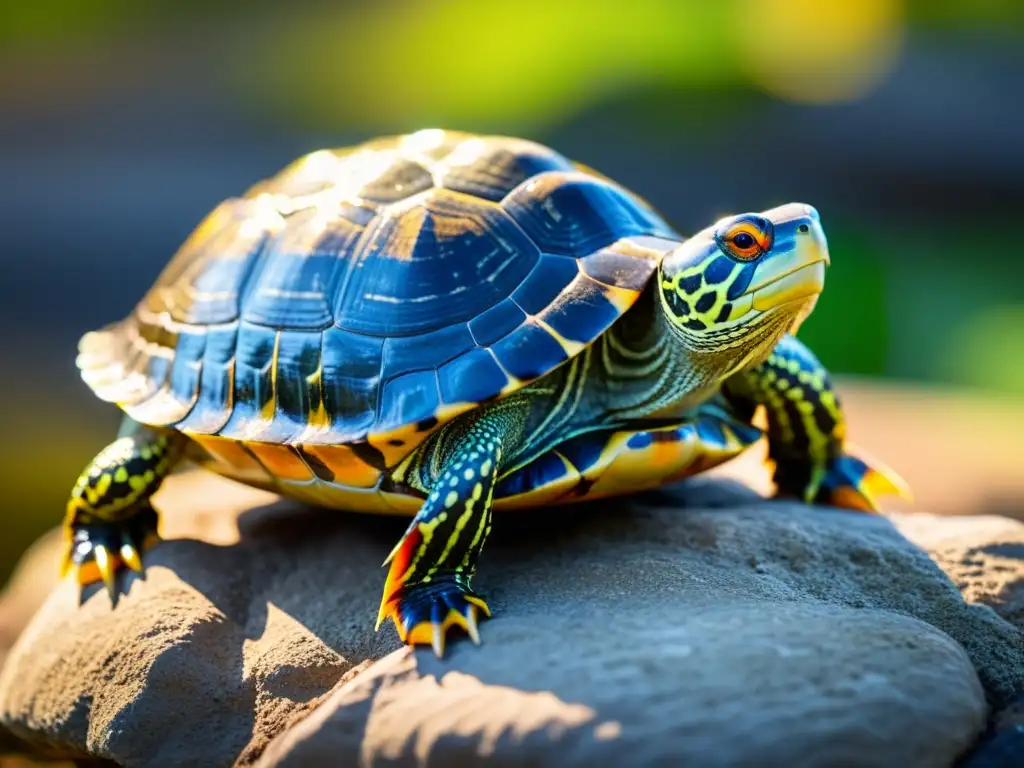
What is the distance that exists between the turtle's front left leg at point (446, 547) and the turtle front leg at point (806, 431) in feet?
4.00

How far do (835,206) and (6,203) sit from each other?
1221 cm

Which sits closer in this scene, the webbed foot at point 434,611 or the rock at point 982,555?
the webbed foot at point 434,611

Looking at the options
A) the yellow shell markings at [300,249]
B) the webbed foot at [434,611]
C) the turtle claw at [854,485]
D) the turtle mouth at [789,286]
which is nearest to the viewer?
the webbed foot at [434,611]

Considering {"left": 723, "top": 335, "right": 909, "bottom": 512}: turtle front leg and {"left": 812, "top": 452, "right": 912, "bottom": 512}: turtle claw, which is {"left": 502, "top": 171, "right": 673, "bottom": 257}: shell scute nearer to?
{"left": 723, "top": 335, "right": 909, "bottom": 512}: turtle front leg

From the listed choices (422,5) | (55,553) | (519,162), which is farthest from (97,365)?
(422,5)

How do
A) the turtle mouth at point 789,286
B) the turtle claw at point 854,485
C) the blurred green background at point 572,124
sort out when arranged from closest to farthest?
the turtle mouth at point 789,286 < the turtle claw at point 854,485 < the blurred green background at point 572,124

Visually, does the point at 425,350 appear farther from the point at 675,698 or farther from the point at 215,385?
the point at 675,698

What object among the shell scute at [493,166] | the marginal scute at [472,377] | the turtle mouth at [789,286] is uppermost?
the shell scute at [493,166]

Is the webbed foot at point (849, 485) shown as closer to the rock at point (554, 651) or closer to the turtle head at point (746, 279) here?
the rock at point (554, 651)

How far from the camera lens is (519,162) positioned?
3.50 meters

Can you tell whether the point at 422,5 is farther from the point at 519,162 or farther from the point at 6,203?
the point at 519,162

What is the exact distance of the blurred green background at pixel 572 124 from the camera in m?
10.4

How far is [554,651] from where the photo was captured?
8.17 ft

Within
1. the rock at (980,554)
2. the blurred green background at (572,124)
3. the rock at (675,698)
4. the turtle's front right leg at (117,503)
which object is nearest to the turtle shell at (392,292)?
the turtle's front right leg at (117,503)
